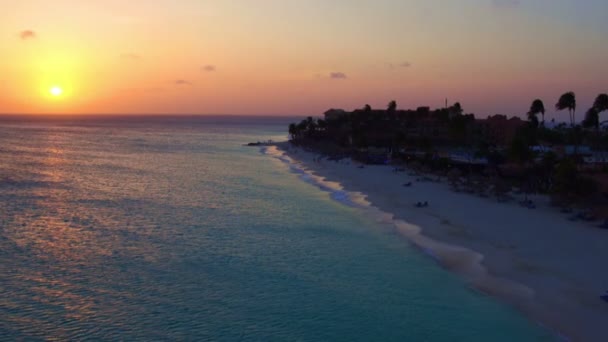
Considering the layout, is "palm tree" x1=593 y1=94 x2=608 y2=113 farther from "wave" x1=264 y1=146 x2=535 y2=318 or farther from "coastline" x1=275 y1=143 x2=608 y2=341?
"wave" x1=264 y1=146 x2=535 y2=318

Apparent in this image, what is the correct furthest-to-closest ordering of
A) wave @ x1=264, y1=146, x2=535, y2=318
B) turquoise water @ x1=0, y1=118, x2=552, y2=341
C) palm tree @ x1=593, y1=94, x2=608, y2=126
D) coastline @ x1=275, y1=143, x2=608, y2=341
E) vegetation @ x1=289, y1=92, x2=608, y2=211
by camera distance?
palm tree @ x1=593, y1=94, x2=608, y2=126
vegetation @ x1=289, y1=92, x2=608, y2=211
wave @ x1=264, y1=146, x2=535, y2=318
coastline @ x1=275, y1=143, x2=608, y2=341
turquoise water @ x1=0, y1=118, x2=552, y2=341

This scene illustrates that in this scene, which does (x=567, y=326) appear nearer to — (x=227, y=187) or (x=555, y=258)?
(x=555, y=258)

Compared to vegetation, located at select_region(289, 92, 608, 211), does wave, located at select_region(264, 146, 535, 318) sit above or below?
below

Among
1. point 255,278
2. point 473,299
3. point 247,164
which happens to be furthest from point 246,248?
point 247,164

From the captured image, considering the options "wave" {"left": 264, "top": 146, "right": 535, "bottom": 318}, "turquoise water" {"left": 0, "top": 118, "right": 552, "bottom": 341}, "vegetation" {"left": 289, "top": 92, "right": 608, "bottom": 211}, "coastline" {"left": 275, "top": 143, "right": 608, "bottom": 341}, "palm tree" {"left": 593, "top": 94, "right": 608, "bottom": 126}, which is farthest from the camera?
"palm tree" {"left": 593, "top": 94, "right": 608, "bottom": 126}

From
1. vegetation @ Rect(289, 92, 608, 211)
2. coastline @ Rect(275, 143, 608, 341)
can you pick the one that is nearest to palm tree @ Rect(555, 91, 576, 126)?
vegetation @ Rect(289, 92, 608, 211)

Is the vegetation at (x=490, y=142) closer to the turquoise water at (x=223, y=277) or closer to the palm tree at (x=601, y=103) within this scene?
the palm tree at (x=601, y=103)

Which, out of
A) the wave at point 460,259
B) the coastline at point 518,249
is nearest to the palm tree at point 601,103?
the coastline at point 518,249
